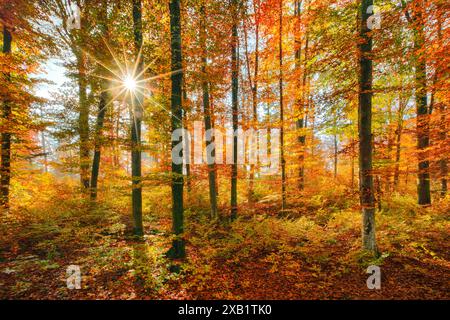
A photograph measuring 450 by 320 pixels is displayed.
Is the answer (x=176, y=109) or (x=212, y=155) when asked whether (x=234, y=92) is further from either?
(x=176, y=109)

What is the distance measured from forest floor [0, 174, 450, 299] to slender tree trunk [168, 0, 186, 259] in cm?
75

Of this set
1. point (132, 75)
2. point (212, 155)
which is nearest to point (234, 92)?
point (212, 155)

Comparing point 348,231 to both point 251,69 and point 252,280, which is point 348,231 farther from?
point 251,69

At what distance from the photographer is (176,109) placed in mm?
6422

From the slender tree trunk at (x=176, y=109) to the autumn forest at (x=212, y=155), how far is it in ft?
0.15

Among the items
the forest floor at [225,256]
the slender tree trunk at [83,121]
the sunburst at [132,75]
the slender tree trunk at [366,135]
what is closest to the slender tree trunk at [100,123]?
the slender tree trunk at [83,121]

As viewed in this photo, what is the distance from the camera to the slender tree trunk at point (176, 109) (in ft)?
21.1

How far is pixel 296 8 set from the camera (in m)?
13.9

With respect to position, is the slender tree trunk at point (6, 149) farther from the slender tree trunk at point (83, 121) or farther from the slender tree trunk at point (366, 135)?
the slender tree trunk at point (366, 135)

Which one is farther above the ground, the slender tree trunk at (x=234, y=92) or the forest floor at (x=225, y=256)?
the slender tree trunk at (x=234, y=92)

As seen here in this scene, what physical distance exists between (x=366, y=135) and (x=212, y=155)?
288 inches
